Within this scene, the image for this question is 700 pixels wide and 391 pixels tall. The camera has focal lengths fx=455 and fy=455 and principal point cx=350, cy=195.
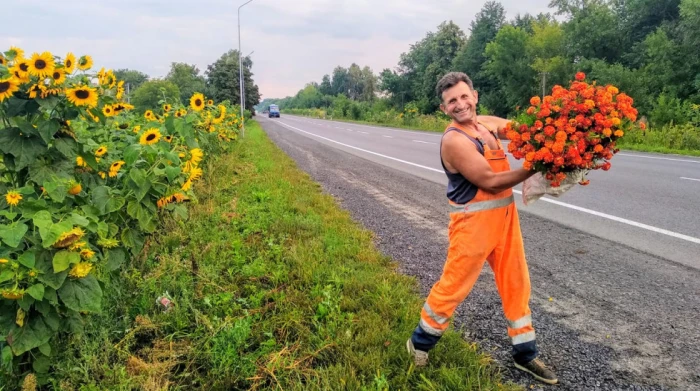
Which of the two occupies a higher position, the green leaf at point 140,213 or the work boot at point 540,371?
the green leaf at point 140,213

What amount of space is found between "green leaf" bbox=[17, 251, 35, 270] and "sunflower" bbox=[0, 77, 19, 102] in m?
0.87

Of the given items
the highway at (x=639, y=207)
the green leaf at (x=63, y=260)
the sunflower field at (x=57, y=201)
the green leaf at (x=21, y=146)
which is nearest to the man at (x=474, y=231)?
the sunflower field at (x=57, y=201)

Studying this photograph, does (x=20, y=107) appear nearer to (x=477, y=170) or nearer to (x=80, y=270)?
(x=80, y=270)

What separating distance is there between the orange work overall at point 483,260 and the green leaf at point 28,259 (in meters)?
1.81

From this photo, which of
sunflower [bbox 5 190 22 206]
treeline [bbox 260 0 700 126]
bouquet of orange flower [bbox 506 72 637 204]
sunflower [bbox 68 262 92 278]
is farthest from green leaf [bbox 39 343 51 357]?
treeline [bbox 260 0 700 126]

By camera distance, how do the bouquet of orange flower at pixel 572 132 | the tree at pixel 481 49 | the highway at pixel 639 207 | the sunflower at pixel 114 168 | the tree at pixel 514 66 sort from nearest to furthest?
1. the bouquet of orange flower at pixel 572 132
2. the sunflower at pixel 114 168
3. the highway at pixel 639 207
4. the tree at pixel 514 66
5. the tree at pixel 481 49

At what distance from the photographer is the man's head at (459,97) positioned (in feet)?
7.51

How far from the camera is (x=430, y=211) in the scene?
20.4ft

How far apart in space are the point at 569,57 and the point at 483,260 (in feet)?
115

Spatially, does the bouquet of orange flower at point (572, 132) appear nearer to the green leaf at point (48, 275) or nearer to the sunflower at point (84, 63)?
the green leaf at point (48, 275)

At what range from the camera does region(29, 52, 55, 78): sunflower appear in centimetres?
238

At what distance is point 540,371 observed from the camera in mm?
2414

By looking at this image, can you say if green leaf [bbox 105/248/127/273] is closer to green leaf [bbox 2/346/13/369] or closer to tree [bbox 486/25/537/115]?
green leaf [bbox 2/346/13/369]

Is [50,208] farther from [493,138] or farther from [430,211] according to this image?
[430,211]
